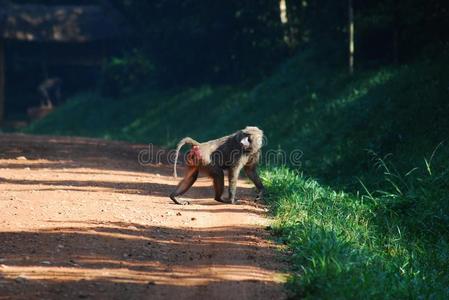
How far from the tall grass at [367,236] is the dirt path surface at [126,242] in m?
0.35

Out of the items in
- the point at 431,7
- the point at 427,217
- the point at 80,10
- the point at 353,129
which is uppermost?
the point at 80,10

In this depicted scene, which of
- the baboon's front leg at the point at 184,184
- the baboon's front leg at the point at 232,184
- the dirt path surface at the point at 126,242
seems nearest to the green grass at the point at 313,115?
the dirt path surface at the point at 126,242

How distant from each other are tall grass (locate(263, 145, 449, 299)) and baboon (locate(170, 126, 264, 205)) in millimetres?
755

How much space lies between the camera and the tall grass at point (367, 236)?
7.21m

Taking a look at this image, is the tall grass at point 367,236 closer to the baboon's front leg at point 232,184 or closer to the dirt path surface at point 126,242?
the dirt path surface at point 126,242

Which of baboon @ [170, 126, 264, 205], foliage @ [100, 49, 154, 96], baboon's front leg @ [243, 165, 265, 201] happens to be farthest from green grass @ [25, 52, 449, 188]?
baboon @ [170, 126, 264, 205]

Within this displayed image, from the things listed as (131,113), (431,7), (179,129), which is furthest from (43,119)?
(431,7)

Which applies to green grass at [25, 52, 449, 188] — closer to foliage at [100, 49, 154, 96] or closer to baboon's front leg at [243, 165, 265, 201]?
foliage at [100, 49, 154, 96]

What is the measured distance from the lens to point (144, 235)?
9094mm

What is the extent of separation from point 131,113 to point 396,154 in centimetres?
1866

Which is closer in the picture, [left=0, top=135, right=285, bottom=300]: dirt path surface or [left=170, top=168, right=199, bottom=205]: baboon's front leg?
[left=0, top=135, right=285, bottom=300]: dirt path surface

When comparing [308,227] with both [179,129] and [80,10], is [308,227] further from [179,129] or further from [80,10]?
[80,10]

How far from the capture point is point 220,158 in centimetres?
1172

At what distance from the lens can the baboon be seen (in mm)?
11531
